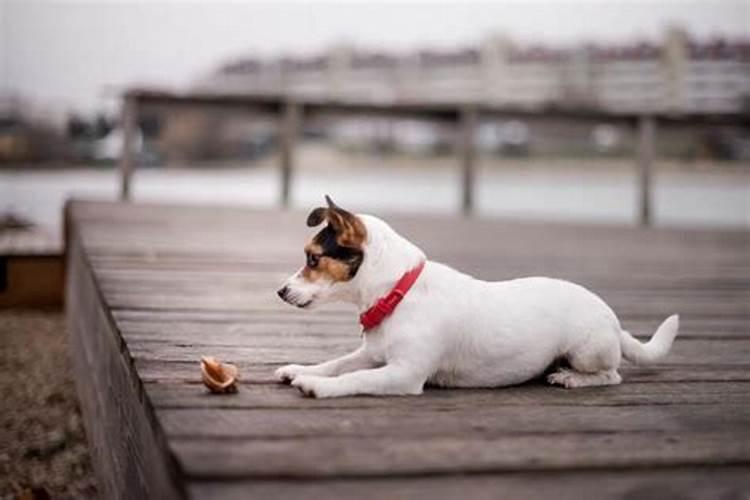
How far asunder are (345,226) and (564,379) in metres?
0.55

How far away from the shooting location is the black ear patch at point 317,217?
1734 mm

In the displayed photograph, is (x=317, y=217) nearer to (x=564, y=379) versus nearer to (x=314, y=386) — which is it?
(x=314, y=386)

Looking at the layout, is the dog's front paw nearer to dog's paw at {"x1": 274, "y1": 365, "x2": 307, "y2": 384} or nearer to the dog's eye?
dog's paw at {"x1": 274, "y1": 365, "x2": 307, "y2": 384}

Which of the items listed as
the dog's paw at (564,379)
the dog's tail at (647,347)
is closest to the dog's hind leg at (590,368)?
the dog's paw at (564,379)

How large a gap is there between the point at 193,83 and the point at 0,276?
2.28 m

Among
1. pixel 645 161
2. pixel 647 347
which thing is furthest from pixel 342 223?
pixel 645 161

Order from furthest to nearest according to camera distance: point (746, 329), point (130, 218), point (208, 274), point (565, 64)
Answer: point (565, 64), point (130, 218), point (208, 274), point (746, 329)

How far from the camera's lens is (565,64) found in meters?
9.62

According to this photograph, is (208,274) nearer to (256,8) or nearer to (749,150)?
(256,8)

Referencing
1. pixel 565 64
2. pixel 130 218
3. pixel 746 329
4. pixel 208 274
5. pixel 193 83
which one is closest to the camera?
pixel 746 329

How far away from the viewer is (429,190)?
30.6 feet

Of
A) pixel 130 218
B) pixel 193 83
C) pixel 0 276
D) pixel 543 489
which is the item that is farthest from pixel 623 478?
pixel 193 83

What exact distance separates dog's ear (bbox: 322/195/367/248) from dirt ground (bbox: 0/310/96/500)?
1266 millimetres

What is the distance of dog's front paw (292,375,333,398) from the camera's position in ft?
5.46
